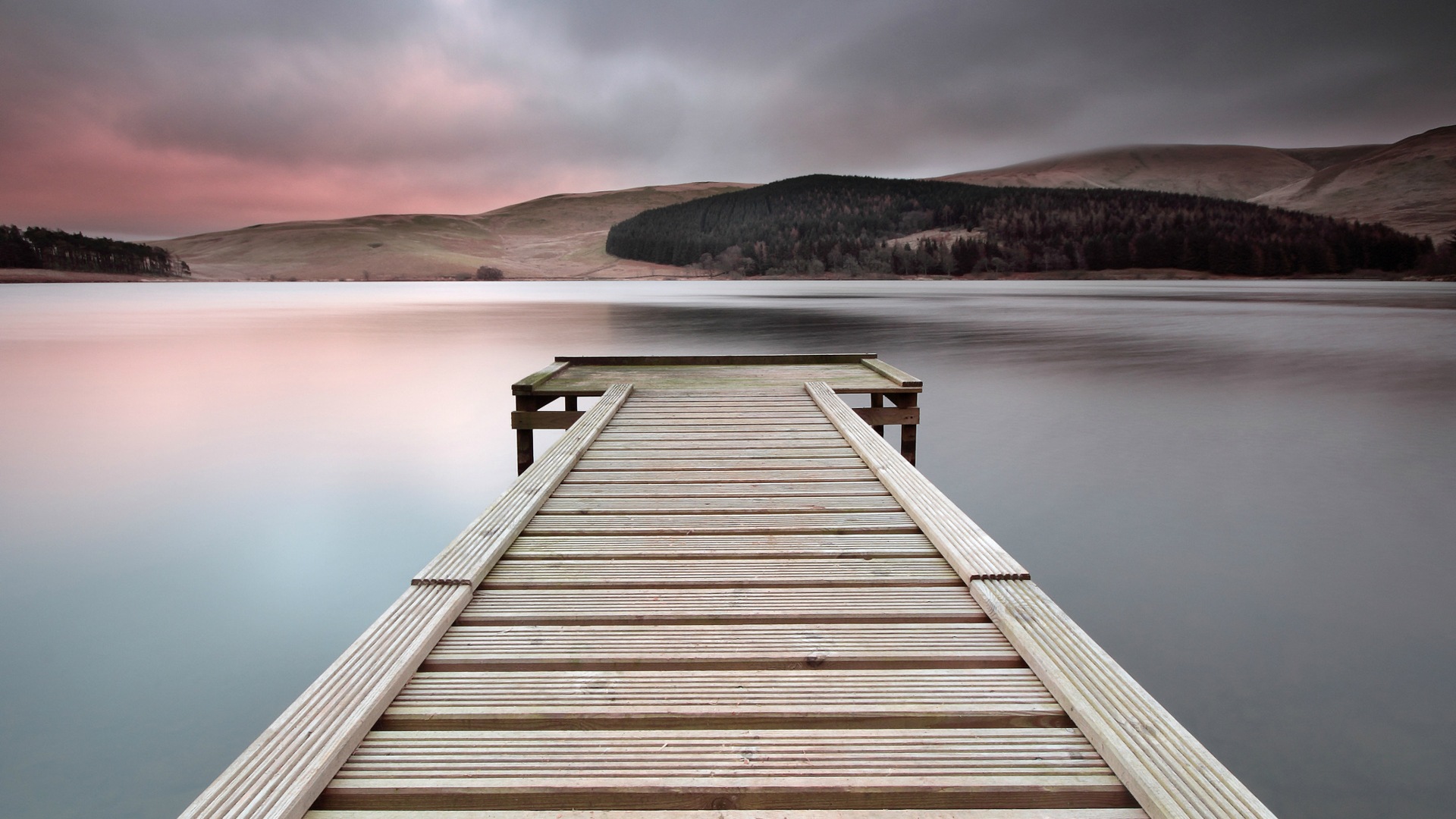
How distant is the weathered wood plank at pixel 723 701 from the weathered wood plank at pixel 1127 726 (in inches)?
3.0

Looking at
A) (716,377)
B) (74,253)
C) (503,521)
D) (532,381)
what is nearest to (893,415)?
(716,377)

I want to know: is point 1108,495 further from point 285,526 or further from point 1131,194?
point 1131,194

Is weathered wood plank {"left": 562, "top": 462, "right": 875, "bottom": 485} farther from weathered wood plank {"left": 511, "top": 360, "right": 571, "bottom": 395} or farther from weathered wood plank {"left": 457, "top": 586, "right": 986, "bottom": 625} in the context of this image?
weathered wood plank {"left": 511, "top": 360, "right": 571, "bottom": 395}

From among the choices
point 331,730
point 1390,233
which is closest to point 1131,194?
point 1390,233

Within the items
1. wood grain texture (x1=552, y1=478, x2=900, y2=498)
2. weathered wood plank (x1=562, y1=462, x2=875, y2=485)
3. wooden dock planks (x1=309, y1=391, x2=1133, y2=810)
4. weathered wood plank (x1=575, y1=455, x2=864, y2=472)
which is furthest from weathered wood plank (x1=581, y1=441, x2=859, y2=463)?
wooden dock planks (x1=309, y1=391, x2=1133, y2=810)

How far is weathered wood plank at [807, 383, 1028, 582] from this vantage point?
273 cm

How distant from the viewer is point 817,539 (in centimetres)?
331

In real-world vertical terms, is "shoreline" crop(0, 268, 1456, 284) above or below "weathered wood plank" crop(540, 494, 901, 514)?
above

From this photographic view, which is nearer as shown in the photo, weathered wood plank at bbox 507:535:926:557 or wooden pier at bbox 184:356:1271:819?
wooden pier at bbox 184:356:1271:819

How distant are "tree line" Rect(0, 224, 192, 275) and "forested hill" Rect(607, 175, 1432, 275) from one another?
208ft

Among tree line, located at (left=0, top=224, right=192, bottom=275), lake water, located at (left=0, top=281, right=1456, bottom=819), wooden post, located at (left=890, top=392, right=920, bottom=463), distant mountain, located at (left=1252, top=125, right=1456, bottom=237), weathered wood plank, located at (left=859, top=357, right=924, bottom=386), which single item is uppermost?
distant mountain, located at (left=1252, top=125, right=1456, bottom=237)

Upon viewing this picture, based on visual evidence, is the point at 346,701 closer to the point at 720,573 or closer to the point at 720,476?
the point at 720,573

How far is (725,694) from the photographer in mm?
2006

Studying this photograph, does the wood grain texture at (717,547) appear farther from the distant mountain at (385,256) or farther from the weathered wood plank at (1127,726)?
the distant mountain at (385,256)
